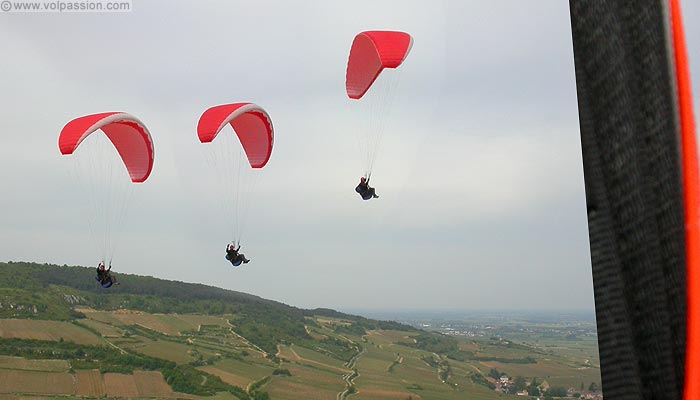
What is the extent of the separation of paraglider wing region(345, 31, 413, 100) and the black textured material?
7.52 meters

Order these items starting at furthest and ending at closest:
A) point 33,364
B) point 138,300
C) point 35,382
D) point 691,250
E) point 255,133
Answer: point 138,300
point 33,364
point 35,382
point 255,133
point 691,250

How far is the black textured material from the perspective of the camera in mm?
617

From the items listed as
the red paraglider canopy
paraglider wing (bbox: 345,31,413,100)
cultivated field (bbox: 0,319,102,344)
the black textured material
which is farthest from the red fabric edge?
cultivated field (bbox: 0,319,102,344)

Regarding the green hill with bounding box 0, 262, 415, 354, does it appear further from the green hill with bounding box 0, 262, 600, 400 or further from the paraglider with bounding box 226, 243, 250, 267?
the paraglider with bounding box 226, 243, 250, 267

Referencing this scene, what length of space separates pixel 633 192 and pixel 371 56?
9.67 m

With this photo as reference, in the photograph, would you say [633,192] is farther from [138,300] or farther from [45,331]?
[138,300]

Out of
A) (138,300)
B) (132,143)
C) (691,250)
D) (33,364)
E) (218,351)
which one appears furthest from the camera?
(138,300)

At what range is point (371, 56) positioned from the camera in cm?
1002

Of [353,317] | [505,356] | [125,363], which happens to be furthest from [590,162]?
[353,317]

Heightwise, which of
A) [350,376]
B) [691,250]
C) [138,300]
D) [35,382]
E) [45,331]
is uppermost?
[691,250]

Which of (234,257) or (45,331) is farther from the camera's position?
(45,331)

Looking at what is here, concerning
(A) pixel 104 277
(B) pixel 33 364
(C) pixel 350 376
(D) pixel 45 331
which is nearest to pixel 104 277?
(A) pixel 104 277

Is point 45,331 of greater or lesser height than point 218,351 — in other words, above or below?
above

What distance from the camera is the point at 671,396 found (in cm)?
60
